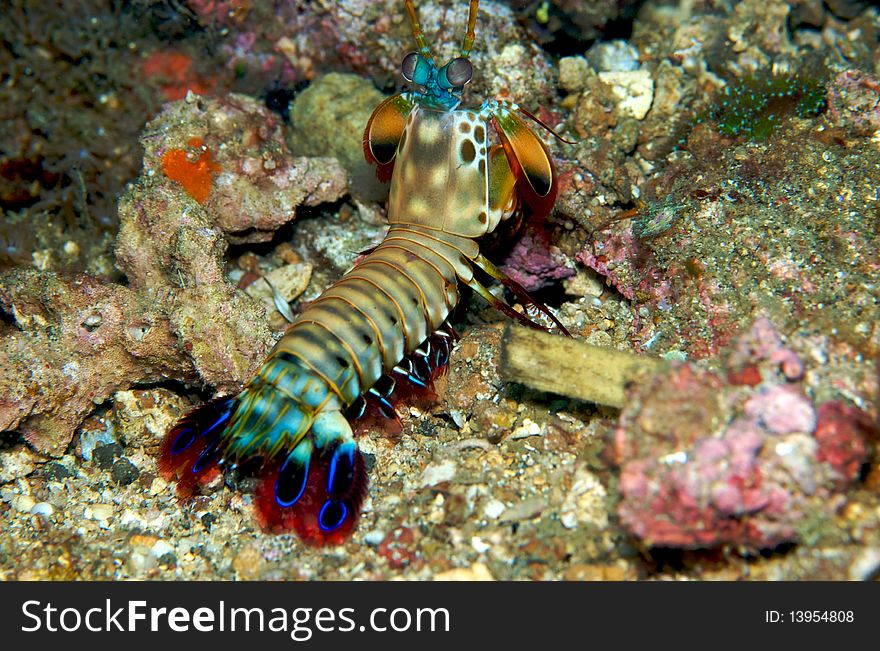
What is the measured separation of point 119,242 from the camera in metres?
4.28

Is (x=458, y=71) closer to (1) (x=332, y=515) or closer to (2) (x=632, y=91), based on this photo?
(2) (x=632, y=91)

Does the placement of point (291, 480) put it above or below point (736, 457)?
above

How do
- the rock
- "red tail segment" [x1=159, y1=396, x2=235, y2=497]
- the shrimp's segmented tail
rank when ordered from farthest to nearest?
the rock → "red tail segment" [x1=159, y1=396, x2=235, y2=497] → the shrimp's segmented tail

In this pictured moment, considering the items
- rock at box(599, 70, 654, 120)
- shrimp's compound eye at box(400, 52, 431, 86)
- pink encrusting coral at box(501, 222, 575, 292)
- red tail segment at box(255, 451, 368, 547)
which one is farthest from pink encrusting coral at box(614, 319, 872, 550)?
rock at box(599, 70, 654, 120)

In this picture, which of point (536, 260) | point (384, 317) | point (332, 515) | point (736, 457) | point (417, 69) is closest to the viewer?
point (736, 457)

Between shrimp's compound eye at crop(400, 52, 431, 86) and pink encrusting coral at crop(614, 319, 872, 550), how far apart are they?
255 cm

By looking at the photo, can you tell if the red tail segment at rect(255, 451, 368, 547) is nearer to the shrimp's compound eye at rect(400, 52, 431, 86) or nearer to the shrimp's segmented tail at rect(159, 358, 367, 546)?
the shrimp's segmented tail at rect(159, 358, 367, 546)

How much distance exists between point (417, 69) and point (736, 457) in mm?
3022

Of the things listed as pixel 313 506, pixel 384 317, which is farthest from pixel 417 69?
pixel 313 506

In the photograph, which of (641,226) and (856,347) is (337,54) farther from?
(856,347)

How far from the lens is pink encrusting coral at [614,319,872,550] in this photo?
2.48 meters

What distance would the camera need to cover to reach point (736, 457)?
250 cm

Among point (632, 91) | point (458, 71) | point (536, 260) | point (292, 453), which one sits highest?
point (632, 91)
